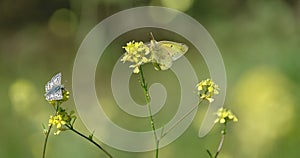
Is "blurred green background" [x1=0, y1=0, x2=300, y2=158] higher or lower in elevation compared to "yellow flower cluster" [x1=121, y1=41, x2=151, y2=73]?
higher

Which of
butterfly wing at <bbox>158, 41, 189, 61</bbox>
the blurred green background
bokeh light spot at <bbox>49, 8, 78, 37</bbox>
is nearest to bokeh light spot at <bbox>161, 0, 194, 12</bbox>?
the blurred green background

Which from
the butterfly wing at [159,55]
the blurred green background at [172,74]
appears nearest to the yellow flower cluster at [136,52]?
the butterfly wing at [159,55]

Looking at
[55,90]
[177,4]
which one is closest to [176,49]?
[55,90]

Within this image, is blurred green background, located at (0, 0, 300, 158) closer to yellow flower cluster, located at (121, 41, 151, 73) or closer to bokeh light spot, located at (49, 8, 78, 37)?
bokeh light spot, located at (49, 8, 78, 37)

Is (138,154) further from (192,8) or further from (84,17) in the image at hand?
(192,8)

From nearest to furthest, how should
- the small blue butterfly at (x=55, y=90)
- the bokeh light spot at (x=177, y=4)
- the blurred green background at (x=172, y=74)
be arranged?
the small blue butterfly at (x=55, y=90)
the blurred green background at (x=172, y=74)
the bokeh light spot at (x=177, y=4)

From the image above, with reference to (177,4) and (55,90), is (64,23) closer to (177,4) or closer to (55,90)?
(177,4)

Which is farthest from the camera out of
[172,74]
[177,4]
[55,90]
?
[177,4]

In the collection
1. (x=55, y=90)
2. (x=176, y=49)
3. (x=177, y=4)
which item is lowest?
(x=55, y=90)

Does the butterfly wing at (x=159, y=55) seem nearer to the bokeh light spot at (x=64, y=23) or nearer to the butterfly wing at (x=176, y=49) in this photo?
the butterfly wing at (x=176, y=49)
